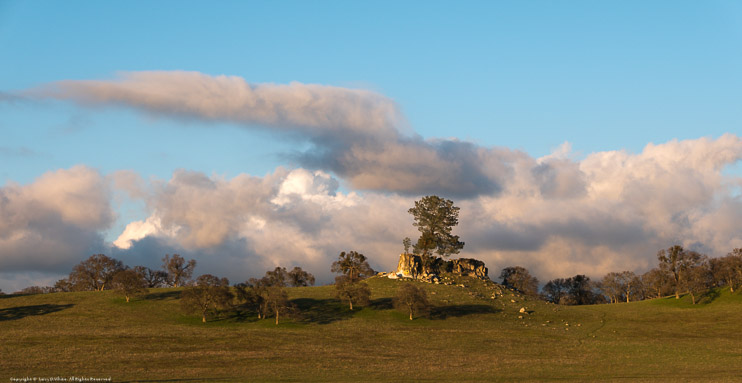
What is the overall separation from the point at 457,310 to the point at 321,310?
1079 inches

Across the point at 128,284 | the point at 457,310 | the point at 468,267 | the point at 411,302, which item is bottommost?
the point at 457,310

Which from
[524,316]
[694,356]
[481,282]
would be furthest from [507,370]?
[481,282]

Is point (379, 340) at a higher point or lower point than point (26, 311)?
lower

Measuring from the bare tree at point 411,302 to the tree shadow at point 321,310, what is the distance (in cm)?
988

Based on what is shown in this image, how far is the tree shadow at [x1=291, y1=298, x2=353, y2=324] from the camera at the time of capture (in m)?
114

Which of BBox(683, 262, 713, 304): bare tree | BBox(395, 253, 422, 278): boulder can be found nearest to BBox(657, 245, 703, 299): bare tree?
BBox(683, 262, 713, 304): bare tree

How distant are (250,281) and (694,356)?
84145 mm

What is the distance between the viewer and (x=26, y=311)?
115438 mm

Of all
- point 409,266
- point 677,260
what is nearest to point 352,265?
point 409,266

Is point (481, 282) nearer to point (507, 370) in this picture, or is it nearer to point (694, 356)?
point (694, 356)

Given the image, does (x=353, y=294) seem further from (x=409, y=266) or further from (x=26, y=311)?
(x=26, y=311)

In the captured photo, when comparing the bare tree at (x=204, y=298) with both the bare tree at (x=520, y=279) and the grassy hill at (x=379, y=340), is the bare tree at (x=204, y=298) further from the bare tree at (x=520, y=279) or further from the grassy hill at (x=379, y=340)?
the bare tree at (x=520, y=279)
